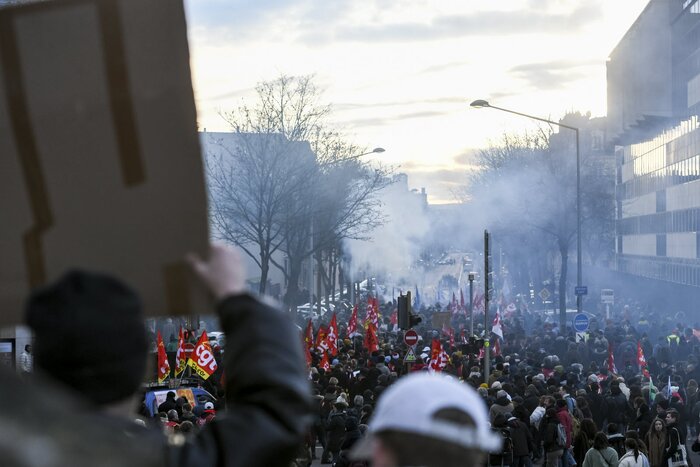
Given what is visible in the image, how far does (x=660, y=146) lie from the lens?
88.9m

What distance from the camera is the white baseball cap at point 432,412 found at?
2.14 m

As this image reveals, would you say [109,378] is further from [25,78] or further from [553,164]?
[553,164]

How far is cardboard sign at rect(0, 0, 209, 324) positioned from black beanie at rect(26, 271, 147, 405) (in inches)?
14.2

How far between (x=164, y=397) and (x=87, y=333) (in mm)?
20212

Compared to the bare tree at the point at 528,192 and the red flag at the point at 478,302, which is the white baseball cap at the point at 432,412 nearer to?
the red flag at the point at 478,302

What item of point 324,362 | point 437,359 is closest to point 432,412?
point 437,359

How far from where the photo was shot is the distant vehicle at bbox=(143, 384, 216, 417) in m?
21.4

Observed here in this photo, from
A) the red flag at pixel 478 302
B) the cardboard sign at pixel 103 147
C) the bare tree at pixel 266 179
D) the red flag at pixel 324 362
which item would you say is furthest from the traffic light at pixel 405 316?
the red flag at pixel 478 302

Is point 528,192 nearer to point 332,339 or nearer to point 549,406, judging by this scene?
point 332,339

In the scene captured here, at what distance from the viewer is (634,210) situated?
10356 centimetres

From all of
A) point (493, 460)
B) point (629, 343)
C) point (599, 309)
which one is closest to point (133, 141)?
point (493, 460)

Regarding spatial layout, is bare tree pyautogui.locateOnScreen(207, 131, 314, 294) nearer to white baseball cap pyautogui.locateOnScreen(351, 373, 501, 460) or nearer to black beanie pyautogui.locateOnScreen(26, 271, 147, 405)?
white baseball cap pyautogui.locateOnScreen(351, 373, 501, 460)

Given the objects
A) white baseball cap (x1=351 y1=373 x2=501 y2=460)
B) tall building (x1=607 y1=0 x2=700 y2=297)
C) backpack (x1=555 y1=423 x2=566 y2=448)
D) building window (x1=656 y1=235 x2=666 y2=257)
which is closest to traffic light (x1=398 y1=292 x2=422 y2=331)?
backpack (x1=555 y1=423 x2=566 y2=448)

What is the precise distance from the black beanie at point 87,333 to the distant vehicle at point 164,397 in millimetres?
→ 19034
